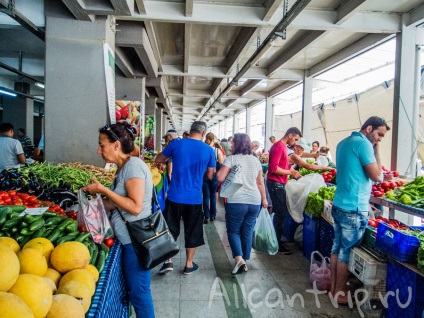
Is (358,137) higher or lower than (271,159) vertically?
higher

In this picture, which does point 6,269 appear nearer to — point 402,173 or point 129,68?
point 402,173

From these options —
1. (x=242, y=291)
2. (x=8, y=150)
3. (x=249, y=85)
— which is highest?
(x=249, y=85)

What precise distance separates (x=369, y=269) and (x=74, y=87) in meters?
4.39

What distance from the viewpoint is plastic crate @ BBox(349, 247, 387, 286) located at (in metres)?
3.17

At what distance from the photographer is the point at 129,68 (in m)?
8.77

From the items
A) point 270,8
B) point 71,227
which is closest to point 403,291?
point 71,227

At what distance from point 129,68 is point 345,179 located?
698 centimetres

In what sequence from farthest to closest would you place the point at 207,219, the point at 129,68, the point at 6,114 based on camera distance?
the point at 6,114
the point at 129,68
the point at 207,219

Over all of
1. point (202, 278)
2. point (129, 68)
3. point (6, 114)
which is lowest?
point (202, 278)

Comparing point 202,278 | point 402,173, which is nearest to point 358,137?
point 202,278

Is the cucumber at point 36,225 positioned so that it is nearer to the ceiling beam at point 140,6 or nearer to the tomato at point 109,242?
the tomato at point 109,242

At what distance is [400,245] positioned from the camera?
9.47 feet

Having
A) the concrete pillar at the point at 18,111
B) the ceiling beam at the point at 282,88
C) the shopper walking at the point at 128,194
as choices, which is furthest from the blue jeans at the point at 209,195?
the concrete pillar at the point at 18,111

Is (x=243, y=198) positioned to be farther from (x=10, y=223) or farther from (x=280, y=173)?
(x=10, y=223)
